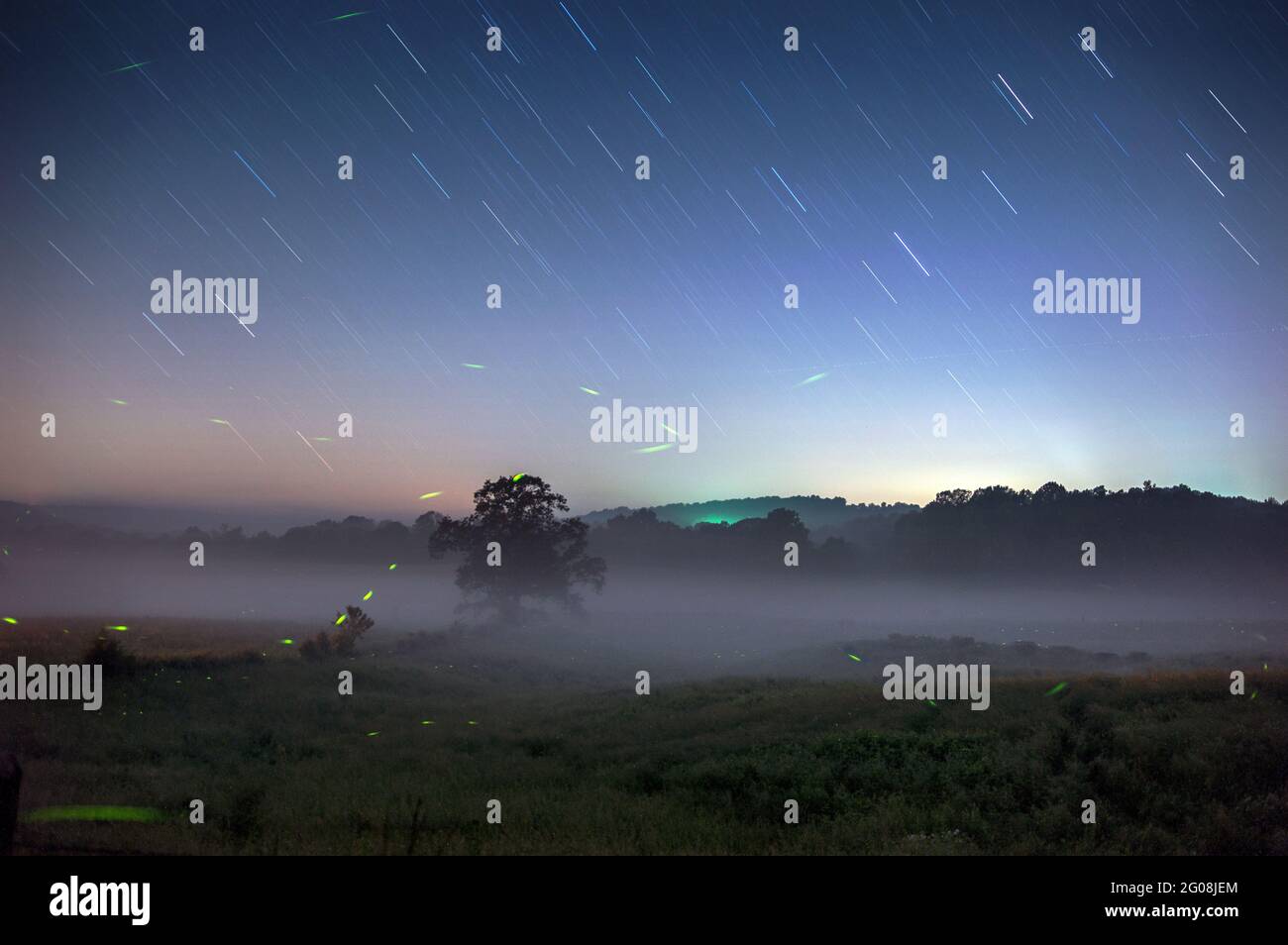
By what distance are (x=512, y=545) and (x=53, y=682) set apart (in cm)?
3211

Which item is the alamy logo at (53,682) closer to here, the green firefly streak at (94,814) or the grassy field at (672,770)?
the grassy field at (672,770)

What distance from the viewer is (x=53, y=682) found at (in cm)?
1905

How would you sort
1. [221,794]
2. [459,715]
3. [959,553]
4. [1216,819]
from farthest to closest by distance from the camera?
[959,553] → [459,715] → [221,794] → [1216,819]
